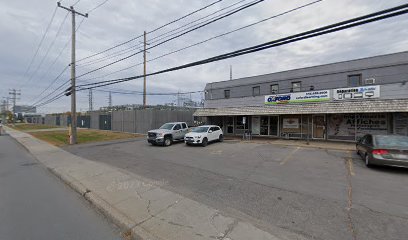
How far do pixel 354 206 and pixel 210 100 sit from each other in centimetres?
1972

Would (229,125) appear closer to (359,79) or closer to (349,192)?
(359,79)

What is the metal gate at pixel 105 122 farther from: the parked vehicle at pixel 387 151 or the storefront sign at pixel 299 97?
the parked vehicle at pixel 387 151

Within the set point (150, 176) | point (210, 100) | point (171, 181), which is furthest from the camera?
point (210, 100)

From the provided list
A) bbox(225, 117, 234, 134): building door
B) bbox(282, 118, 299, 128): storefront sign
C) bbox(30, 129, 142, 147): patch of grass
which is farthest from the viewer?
bbox(225, 117, 234, 134): building door

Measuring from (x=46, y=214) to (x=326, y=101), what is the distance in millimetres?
17797

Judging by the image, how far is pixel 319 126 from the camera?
18.2 metres

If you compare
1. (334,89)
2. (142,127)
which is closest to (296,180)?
(334,89)

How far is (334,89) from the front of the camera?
16281mm

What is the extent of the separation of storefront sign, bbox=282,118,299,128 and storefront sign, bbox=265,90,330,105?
211 cm

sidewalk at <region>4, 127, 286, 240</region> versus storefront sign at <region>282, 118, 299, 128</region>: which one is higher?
storefront sign at <region>282, 118, 299, 128</region>

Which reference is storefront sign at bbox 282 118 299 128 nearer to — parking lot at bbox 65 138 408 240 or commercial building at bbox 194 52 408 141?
commercial building at bbox 194 52 408 141

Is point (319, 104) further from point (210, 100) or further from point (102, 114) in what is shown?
point (102, 114)

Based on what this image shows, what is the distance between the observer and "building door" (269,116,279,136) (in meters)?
20.6

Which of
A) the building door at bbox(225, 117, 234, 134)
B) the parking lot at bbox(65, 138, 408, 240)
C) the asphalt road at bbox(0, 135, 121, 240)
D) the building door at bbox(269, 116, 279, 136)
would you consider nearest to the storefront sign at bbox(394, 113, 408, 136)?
the parking lot at bbox(65, 138, 408, 240)
